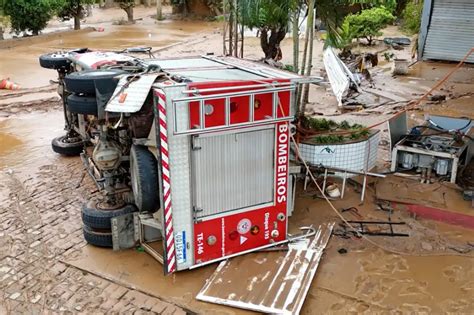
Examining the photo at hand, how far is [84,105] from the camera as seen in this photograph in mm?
6488

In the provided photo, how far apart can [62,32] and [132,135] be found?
26505mm

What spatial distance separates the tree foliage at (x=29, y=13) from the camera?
86.2 feet

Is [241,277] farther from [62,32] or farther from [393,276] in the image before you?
[62,32]

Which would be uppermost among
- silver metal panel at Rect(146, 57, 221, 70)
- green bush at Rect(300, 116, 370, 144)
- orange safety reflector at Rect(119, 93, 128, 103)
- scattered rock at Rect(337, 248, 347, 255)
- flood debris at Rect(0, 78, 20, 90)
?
silver metal panel at Rect(146, 57, 221, 70)

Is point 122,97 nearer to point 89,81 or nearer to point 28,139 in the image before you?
point 89,81

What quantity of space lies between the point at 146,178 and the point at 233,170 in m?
1.04

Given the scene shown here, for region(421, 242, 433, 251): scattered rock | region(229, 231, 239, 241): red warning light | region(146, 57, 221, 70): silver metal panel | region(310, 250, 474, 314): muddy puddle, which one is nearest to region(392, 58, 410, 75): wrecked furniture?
region(146, 57, 221, 70): silver metal panel

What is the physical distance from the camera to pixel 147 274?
6070 mm

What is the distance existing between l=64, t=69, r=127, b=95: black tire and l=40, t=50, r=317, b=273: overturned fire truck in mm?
13

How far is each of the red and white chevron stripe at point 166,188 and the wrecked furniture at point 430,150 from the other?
15.5 ft

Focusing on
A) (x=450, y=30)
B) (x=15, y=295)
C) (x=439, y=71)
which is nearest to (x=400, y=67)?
(x=439, y=71)

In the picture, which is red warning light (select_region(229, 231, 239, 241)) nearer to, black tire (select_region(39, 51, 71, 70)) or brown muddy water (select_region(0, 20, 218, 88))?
black tire (select_region(39, 51, 71, 70))

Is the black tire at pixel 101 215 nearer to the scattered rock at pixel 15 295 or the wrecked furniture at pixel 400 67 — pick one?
the scattered rock at pixel 15 295

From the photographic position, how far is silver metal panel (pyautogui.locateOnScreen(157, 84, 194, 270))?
543 centimetres
